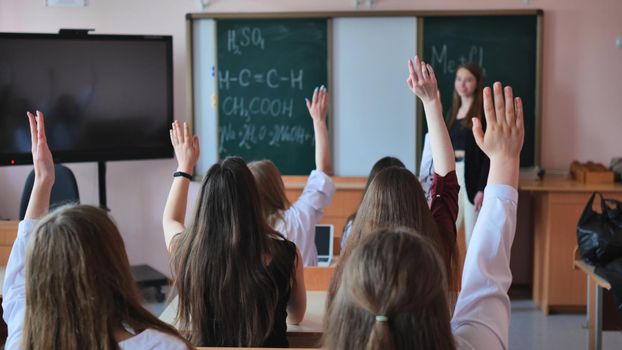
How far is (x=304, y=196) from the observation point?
123 inches

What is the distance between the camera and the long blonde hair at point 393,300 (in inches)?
48.1

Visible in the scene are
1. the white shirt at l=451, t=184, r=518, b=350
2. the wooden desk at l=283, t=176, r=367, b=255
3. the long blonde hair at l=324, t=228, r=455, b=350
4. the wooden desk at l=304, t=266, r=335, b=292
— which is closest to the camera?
the long blonde hair at l=324, t=228, r=455, b=350

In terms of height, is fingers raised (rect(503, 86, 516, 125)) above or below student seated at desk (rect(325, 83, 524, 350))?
above

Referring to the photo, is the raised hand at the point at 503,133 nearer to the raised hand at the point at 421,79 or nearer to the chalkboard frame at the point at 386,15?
the raised hand at the point at 421,79

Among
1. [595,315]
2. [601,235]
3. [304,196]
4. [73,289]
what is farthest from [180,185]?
[595,315]

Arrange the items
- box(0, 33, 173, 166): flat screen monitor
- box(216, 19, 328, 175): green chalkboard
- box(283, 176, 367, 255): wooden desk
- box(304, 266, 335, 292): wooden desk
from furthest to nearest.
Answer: box(216, 19, 328, 175): green chalkboard < box(283, 176, 367, 255): wooden desk < box(0, 33, 173, 166): flat screen monitor < box(304, 266, 335, 292): wooden desk

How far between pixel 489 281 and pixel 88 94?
4.19 metres

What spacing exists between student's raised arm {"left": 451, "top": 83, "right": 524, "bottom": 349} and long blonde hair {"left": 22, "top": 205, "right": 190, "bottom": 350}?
0.66 metres

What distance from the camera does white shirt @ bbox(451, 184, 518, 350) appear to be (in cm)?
146

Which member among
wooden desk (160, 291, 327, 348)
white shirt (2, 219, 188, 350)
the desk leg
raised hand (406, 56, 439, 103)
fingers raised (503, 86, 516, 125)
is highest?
raised hand (406, 56, 439, 103)

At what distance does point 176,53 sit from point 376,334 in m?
4.70

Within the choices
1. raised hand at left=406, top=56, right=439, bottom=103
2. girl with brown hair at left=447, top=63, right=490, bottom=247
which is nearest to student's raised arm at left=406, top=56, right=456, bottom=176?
raised hand at left=406, top=56, right=439, bottom=103

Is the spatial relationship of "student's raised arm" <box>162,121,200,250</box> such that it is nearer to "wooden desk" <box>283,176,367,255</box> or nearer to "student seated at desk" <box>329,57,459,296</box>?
"student seated at desk" <box>329,57,459,296</box>

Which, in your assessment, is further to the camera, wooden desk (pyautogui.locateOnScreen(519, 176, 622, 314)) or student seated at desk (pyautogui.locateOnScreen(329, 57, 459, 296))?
wooden desk (pyautogui.locateOnScreen(519, 176, 622, 314))
